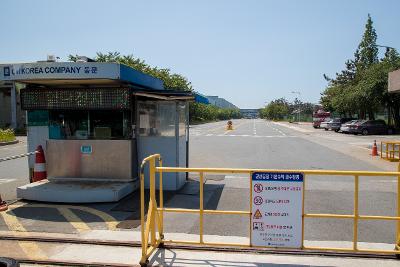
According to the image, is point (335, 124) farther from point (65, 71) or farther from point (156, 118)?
point (65, 71)

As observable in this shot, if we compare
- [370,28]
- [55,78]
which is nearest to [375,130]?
[370,28]

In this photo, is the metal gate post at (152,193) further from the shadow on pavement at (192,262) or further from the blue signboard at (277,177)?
the blue signboard at (277,177)

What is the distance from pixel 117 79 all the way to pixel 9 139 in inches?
869

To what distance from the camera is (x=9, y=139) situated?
1067 inches

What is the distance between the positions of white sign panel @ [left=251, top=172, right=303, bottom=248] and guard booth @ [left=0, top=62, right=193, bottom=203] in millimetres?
4228

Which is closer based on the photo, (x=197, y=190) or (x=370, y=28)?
(x=197, y=190)

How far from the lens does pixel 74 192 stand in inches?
333

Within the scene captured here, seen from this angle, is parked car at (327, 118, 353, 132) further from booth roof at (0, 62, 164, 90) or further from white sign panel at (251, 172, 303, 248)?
white sign panel at (251, 172, 303, 248)

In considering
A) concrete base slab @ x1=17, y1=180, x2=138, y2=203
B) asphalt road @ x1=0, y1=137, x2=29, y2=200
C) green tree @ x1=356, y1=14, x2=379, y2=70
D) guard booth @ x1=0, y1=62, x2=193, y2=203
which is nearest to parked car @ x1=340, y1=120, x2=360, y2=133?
green tree @ x1=356, y1=14, x2=379, y2=70

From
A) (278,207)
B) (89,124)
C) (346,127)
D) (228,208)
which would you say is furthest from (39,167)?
(346,127)

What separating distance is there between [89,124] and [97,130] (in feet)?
0.92

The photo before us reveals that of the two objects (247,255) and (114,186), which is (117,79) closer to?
(114,186)

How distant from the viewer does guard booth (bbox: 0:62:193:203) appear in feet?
28.6

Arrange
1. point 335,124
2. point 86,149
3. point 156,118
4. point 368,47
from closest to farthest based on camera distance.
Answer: point 86,149
point 156,118
point 335,124
point 368,47
